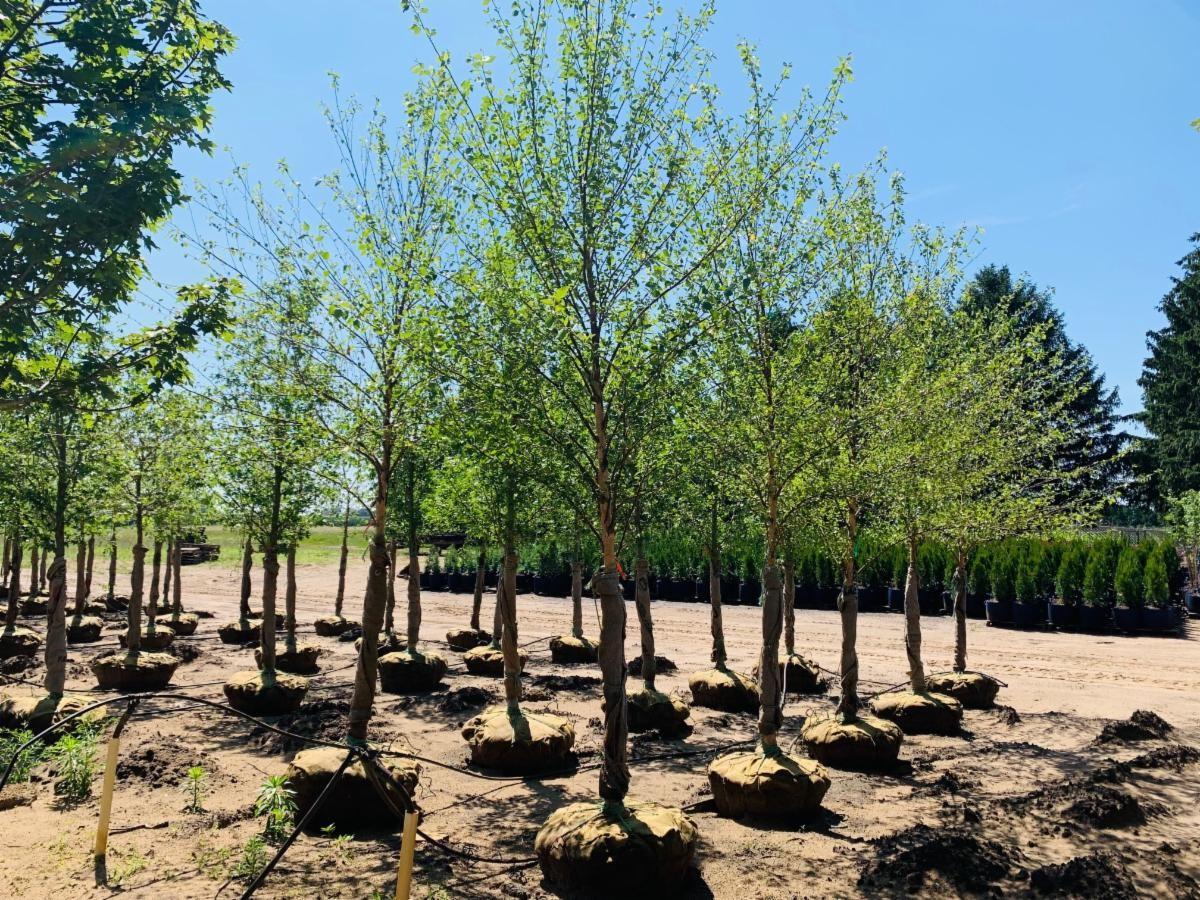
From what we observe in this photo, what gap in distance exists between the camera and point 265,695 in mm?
12406

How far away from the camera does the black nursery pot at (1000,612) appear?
81.6 feet

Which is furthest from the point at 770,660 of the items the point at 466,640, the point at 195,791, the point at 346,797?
the point at 466,640

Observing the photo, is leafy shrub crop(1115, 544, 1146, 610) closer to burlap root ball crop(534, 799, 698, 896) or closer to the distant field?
burlap root ball crop(534, 799, 698, 896)

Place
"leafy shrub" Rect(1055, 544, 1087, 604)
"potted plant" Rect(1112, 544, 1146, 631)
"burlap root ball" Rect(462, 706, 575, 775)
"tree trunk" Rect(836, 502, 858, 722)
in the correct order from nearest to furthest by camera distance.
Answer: "burlap root ball" Rect(462, 706, 575, 775)
"tree trunk" Rect(836, 502, 858, 722)
"potted plant" Rect(1112, 544, 1146, 631)
"leafy shrub" Rect(1055, 544, 1087, 604)

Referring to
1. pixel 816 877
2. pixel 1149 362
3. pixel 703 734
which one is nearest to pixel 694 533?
pixel 703 734

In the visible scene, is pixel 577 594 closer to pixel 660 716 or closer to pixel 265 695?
pixel 660 716

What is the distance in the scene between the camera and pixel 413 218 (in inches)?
399

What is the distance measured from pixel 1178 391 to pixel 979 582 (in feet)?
103

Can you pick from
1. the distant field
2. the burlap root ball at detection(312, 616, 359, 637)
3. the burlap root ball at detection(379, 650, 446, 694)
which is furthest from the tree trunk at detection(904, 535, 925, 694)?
the distant field

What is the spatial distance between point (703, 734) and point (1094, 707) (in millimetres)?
7071

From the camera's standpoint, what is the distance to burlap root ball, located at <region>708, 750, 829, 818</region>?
773 centimetres

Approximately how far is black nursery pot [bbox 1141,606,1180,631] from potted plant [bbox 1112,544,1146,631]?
160mm

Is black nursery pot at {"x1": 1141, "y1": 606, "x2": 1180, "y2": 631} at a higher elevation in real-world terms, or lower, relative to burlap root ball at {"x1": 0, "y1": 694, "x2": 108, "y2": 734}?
higher

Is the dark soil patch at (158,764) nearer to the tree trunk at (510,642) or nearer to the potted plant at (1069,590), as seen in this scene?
the tree trunk at (510,642)
